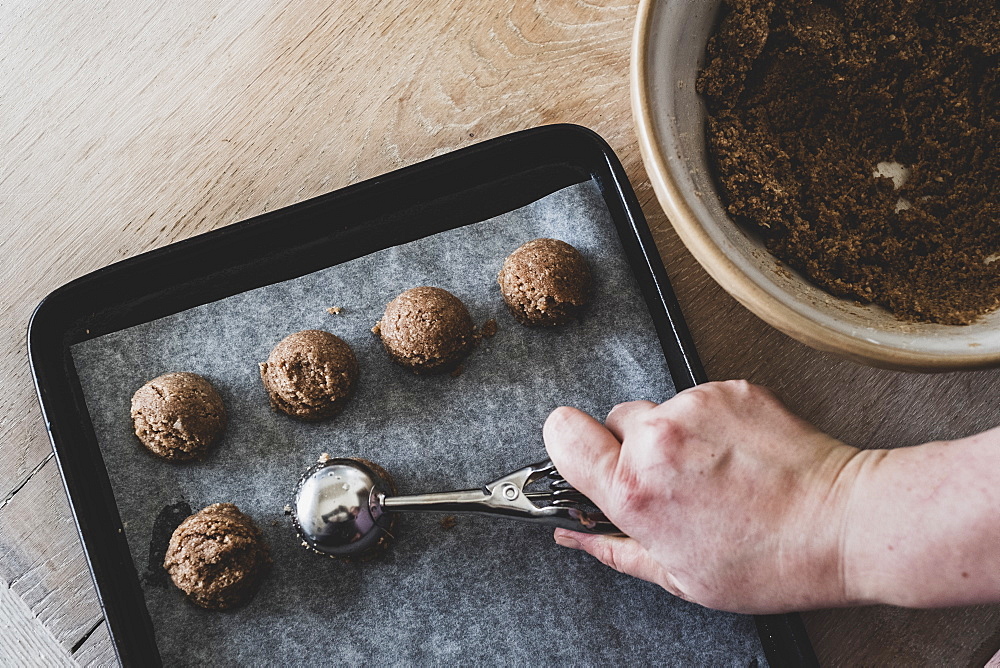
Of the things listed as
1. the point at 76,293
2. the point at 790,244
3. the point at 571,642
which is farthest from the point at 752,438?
the point at 76,293

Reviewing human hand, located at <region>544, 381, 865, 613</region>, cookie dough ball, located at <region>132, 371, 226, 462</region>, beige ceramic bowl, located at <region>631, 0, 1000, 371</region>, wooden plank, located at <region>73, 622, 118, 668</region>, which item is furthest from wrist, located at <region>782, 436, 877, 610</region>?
wooden plank, located at <region>73, 622, 118, 668</region>

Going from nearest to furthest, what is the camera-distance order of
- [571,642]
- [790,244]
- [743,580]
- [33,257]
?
[743,580] → [790,244] → [571,642] → [33,257]

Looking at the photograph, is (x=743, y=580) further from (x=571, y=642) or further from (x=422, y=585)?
(x=422, y=585)

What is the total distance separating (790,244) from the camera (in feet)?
3.04

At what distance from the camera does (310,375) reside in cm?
104

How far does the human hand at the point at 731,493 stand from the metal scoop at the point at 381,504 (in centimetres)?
7

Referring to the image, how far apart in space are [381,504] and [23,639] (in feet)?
1.85

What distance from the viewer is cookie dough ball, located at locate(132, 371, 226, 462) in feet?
3.37

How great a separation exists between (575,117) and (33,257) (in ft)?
2.89

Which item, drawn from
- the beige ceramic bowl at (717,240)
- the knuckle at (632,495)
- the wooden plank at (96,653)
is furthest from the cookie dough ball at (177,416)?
the beige ceramic bowl at (717,240)

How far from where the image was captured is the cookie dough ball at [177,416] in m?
1.03

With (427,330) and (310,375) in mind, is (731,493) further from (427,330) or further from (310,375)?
(310,375)

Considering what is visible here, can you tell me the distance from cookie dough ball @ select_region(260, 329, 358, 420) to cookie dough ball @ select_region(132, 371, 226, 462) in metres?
0.09

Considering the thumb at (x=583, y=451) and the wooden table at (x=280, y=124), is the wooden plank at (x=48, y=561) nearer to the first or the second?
the wooden table at (x=280, y=124)
